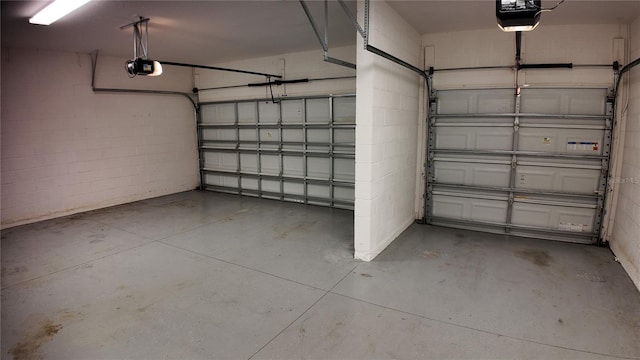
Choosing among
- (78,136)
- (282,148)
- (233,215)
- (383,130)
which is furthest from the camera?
(282,148)

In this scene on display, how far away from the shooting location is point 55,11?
3.72m

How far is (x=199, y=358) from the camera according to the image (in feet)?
7.90

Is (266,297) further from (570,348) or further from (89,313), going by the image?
(570,348)

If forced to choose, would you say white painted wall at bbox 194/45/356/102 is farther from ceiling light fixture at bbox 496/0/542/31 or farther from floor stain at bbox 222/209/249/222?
ceiling light fixture at bbox 496/0/542/31

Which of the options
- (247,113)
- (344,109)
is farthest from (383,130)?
(247,113)

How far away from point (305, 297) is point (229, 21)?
3.42 meters

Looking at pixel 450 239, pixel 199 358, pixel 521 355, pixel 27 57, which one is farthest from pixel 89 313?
pixel 27 57

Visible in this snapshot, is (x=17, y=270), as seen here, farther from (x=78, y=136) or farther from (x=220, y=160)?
(x=220, y=160)

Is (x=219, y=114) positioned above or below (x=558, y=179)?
above

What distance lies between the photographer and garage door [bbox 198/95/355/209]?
247 inches

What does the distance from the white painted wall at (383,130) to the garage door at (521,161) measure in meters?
0.65

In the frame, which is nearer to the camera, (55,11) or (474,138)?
(55,11)

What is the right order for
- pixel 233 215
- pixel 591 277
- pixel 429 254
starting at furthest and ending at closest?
pixel 233 215 < pixel 429 254 < pixel 591 277

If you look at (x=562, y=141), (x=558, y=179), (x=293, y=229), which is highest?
(x=562, y=141)
